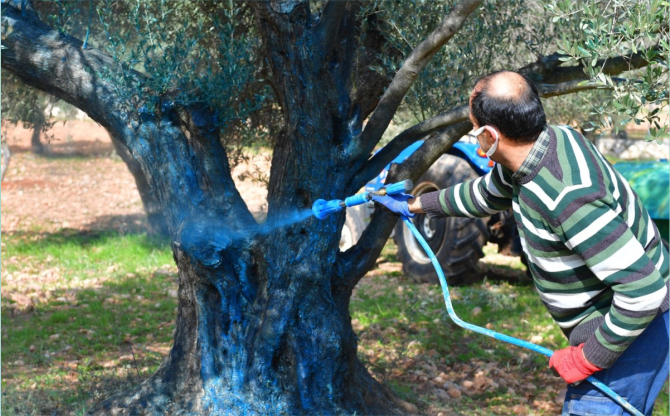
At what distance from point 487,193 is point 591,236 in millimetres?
713

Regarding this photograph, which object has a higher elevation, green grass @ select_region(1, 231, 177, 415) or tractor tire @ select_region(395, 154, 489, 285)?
tractor tire @ select_region(395, 154, 489, 285)

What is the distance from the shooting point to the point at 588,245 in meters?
2.45

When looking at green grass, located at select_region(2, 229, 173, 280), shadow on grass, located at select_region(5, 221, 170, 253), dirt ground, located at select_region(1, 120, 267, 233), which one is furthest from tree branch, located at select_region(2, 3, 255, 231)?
shadow on grass, located at select_region(5, 221, 170, 253)

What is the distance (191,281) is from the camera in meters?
4.07

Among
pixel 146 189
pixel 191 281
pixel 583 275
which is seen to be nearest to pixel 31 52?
pixel 191 281

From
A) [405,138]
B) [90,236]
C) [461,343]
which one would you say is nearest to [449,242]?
Result: [461,343]

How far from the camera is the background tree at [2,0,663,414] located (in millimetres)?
3953

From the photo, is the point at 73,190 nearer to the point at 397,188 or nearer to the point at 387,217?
the point at 387,217

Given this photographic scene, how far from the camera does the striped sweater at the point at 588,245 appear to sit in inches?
95.8

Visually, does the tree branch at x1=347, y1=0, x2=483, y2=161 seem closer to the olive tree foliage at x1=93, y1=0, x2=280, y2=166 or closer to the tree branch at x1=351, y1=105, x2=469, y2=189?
the tree branch at x1=351, y1=105, x2=469, y2=189

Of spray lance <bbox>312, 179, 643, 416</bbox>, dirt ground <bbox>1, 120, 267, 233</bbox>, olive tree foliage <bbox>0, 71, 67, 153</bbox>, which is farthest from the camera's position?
dirt ground <bbox>1, 120, 267, 233</bbox>

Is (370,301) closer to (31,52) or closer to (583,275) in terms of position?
(31,52)

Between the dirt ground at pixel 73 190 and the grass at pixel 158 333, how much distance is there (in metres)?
1.87

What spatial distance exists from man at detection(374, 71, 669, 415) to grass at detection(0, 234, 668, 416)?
7.35 ft
